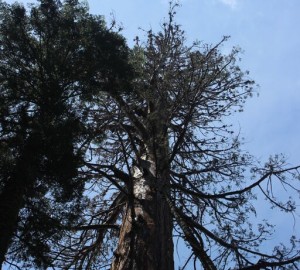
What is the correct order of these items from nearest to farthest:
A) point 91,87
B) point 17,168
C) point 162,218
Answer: point 17,168
point 162,218
point 91,87

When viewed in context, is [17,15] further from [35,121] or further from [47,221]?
[47,221]

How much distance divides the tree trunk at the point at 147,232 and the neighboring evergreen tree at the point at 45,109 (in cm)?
82

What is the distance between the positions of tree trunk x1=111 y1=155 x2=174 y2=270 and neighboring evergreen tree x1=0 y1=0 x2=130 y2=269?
816mm

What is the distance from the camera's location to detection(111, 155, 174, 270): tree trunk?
5172mm

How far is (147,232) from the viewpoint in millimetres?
5566

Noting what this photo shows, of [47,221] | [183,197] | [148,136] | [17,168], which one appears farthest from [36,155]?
[183,197]

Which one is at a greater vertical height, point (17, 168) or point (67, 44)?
point (67, 44)

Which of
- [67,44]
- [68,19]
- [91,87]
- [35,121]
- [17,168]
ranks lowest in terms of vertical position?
[17,168]

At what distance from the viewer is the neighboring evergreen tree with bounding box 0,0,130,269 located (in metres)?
5.28

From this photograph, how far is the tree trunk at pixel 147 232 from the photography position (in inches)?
204

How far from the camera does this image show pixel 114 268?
17.3 ft

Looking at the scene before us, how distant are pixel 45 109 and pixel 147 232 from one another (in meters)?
2.20

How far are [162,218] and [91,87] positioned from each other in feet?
7.51

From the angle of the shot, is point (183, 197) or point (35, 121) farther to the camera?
point (183, 197)
